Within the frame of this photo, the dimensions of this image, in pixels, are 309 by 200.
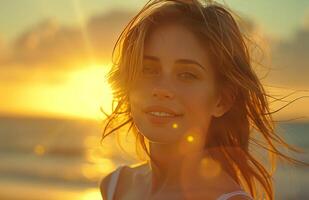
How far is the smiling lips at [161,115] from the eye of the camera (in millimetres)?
3494

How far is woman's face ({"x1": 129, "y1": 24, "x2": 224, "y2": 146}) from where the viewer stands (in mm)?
3508

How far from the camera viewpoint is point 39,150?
20.2m

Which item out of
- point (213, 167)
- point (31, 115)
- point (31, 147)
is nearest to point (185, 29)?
point (213, 167)

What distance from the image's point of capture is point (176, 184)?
3.79m

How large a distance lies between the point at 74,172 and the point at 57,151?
482 centimetres

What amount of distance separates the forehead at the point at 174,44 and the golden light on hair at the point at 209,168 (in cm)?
57

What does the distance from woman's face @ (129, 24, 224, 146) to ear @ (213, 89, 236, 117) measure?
82mm

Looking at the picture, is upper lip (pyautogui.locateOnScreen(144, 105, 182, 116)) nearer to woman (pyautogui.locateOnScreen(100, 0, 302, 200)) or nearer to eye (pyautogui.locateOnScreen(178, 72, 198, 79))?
woman (pyautogui.locateOnScreen(100, 0, 302, 200))

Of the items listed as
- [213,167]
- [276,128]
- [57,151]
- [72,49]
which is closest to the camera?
[213,167]

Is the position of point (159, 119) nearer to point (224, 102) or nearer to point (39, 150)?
point (224, 102)

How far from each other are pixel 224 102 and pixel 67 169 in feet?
37.9

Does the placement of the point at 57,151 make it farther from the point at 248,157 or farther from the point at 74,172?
the point at 248,157

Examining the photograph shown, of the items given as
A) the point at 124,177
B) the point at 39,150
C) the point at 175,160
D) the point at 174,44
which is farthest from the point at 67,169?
the point at 174,44

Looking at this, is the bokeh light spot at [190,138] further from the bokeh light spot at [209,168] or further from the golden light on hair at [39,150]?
the golden light on hair at [39,150]
